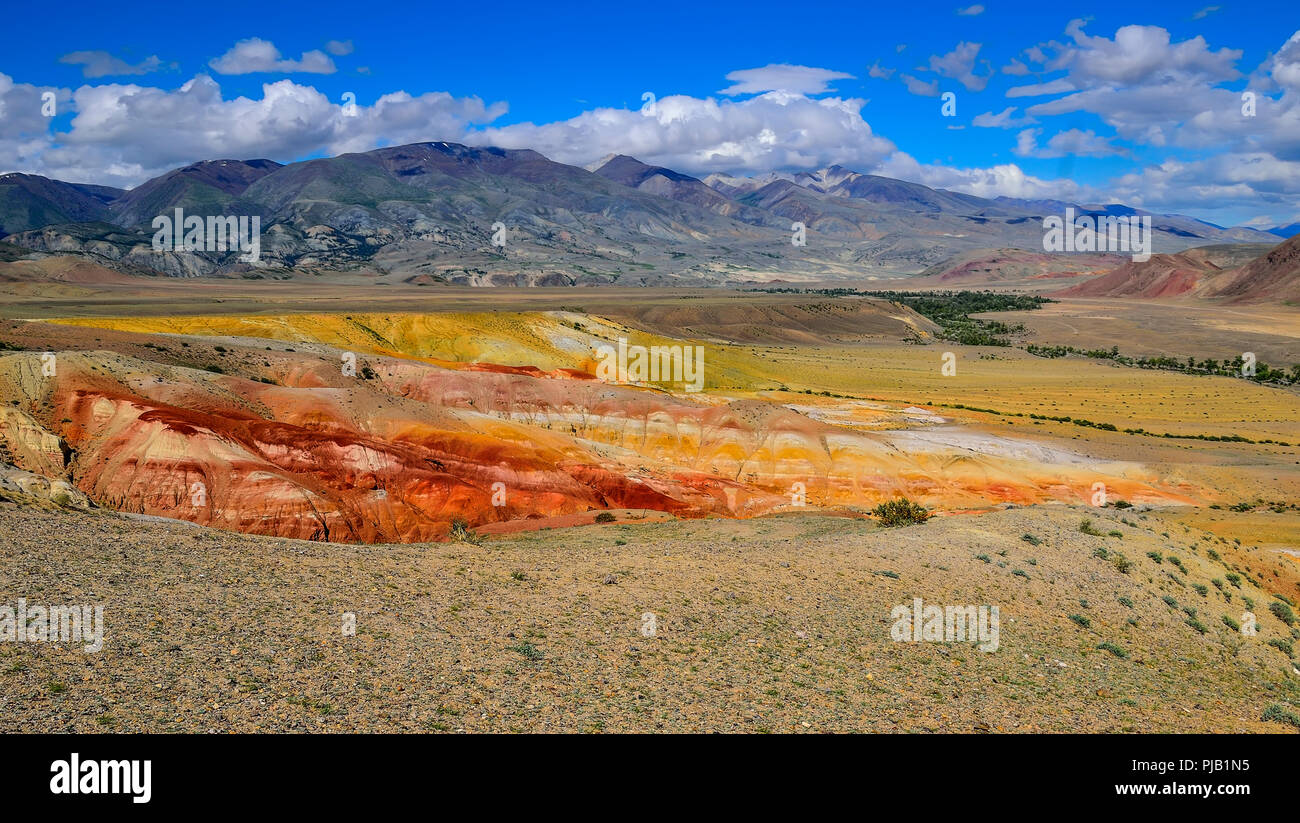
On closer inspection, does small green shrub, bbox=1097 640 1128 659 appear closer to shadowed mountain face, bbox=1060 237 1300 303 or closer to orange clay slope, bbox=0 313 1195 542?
orange clay slope, bbox=0 313 1195 542

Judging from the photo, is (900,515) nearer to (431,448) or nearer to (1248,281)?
(431,448)

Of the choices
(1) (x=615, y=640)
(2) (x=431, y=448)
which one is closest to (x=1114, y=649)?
(1) (x=615, y=640)

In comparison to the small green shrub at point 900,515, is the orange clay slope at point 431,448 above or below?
above

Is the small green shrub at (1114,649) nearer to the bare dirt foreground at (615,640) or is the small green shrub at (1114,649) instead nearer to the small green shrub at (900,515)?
the bare dirt foreground at (615,640)

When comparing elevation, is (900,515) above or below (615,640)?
above

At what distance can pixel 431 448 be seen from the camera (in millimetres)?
37562

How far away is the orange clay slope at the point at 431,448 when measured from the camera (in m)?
26.8

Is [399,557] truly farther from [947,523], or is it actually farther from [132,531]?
[947,523]

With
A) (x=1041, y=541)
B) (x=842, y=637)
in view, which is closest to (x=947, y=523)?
(x=1041, y=541)

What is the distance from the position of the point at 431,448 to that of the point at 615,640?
24812 millimetres

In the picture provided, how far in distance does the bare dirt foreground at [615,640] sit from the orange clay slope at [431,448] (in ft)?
26.5

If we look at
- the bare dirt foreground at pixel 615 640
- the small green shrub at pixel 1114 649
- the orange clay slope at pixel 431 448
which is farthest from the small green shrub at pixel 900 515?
the small green shrub at pixel 1114 649
